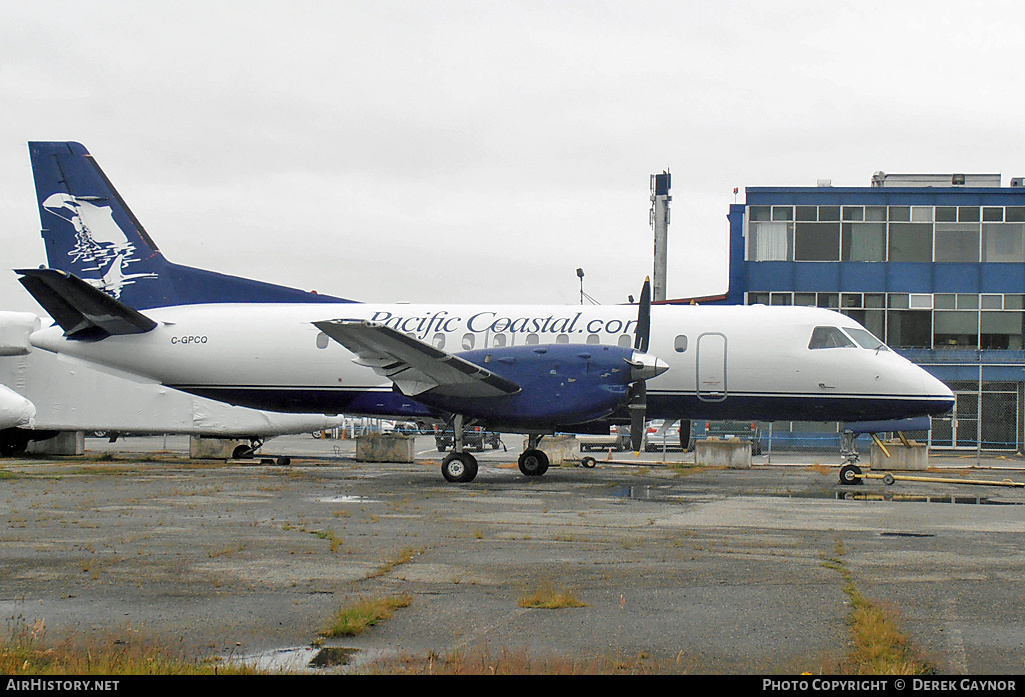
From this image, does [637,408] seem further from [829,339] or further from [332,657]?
[332,657]

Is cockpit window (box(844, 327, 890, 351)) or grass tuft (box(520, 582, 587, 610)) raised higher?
cockpit window (box(844, 327, 890, 351))

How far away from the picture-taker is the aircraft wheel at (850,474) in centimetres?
1938

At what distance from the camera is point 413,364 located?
17.5m

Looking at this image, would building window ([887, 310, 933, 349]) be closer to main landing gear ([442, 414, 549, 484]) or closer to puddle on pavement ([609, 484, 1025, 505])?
puddle on pavement ([609, 484, 1025, 505])

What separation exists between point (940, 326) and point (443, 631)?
37151mm

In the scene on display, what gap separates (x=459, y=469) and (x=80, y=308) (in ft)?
29.5

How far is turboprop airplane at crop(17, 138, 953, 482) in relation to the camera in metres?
17.7

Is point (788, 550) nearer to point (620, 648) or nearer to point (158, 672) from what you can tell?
point (620, 648)

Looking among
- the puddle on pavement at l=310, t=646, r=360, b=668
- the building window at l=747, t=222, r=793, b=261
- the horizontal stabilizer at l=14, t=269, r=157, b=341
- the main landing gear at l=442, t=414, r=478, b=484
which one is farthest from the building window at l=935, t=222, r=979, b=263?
the puddle on pavement at l=310, t=646, r=360, b=668

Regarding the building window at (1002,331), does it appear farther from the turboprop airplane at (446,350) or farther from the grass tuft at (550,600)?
the grass tuft at (550,600)

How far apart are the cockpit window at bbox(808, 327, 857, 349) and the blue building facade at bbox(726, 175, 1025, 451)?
2012 cm

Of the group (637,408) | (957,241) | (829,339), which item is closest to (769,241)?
(957,241)

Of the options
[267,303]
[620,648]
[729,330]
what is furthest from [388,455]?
[620,648]

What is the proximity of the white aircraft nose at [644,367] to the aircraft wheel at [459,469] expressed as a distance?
146 inches
